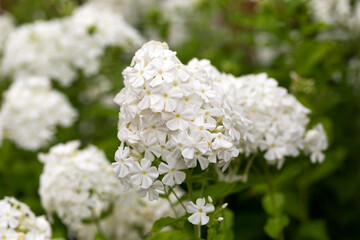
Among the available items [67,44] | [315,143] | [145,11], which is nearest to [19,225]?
[315,143]

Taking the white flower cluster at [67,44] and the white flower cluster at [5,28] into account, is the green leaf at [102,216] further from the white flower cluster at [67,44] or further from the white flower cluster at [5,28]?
the white flower cluster at [5,28]

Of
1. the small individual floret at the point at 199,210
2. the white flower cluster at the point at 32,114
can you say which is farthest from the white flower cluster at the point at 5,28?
the small individual floret at the point at 199,210

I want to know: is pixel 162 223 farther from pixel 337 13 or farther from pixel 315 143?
pixel 337 13

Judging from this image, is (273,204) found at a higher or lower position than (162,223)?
higher

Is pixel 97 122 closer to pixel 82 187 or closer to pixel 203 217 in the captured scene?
pixel 82 187

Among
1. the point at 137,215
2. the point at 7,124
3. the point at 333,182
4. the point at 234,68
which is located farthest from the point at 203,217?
the point at 7,124

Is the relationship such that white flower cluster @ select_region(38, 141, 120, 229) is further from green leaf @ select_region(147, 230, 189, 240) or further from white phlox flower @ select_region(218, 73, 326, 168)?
white phlox flower @ select_region(218, 73, 326, 168)

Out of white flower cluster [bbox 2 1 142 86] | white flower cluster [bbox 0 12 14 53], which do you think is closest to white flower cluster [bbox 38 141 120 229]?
white flower cluster [bbox 2 1 142 86]
